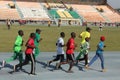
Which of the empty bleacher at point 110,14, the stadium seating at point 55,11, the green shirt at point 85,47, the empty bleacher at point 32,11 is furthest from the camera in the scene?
the empty bleacher at point 110,14

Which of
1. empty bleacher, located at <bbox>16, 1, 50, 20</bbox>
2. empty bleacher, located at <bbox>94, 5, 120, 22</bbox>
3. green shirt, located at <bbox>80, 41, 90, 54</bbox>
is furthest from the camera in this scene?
empty bleacher, located at <bbox>94, 5, 120, 22</bbox>

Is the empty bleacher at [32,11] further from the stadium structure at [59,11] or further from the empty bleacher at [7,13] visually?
the empty bleacher at [7,13]

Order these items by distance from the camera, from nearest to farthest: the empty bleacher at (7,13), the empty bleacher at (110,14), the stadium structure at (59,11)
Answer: the empty bleacher at (7,13) → the stadium structure at (59,11) → the empty bleacher at (110,14)

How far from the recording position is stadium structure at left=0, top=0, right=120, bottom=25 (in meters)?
66.7

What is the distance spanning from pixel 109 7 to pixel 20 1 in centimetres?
2316

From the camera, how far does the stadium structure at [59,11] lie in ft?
219

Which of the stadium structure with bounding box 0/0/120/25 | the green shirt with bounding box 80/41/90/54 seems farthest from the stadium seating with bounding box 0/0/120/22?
the green shirt with bounding box 80/41/90/54

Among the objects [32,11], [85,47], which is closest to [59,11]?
[32,11]

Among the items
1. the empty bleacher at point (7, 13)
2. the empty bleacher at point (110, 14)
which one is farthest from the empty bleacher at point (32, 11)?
the empty bleacher at point (110, 14)

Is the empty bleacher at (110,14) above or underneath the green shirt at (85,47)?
above

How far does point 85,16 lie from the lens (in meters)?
72.6

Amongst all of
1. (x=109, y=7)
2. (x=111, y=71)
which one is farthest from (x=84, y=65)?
(x=109, y=7)

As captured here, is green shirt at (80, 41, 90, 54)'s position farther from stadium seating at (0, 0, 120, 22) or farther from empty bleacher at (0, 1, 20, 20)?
stadium seating at (0, 0, 120, 22)

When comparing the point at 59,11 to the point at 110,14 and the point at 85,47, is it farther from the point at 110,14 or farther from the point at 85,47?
the point at 85,47
